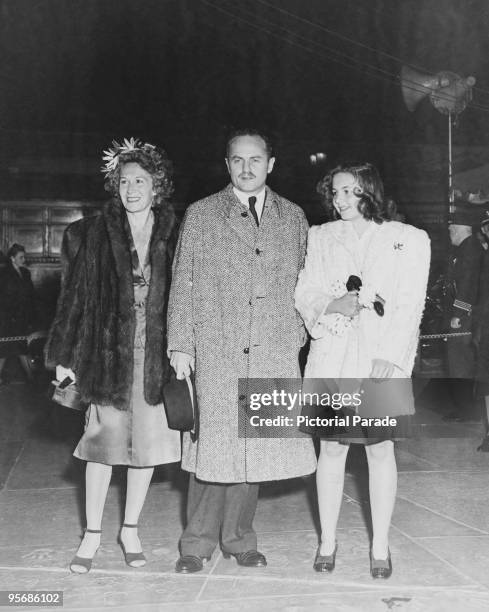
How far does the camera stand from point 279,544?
3.76 metres

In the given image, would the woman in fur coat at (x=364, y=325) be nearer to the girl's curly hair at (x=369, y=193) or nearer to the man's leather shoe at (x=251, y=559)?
the girl's curly hair at (x=369, y=193)

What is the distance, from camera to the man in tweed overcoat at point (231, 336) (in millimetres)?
3402

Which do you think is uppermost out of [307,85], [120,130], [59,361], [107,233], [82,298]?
[307,85]

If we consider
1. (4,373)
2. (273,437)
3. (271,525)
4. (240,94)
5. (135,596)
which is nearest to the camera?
(135,596)

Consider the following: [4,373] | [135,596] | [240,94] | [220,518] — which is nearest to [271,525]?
[220,518]

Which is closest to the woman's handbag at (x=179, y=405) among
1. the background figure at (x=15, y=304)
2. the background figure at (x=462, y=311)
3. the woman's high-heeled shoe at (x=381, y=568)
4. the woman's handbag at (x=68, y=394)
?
the woman's handbag at (x=68, y=394)

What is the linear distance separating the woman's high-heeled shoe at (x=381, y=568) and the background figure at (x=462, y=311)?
357 cm

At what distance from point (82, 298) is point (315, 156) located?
917 cm

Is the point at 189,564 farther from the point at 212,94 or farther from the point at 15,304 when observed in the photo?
the point at 212,94

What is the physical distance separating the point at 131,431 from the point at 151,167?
1185 mm

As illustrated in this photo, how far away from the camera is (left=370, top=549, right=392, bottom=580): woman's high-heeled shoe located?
325 cm

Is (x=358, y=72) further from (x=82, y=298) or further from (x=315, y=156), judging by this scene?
(x=82, y=298)

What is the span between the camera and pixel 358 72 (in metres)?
11.7

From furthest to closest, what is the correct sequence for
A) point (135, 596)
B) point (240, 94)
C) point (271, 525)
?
point (240, 94) < point (271, 525) < point (135, 596)
